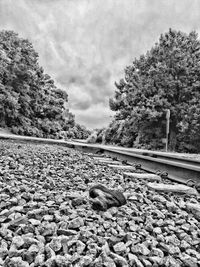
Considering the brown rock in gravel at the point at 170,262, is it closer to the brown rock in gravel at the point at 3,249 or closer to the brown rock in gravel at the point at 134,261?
the brown rock in gravel at the point at 134,261

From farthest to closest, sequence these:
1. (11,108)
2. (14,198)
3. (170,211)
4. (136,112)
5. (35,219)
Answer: (11,108) → (136,112) → (170,211) → (14,198) → (35,219)

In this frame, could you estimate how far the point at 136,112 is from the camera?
16328mm

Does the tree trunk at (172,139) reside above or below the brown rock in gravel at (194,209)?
above

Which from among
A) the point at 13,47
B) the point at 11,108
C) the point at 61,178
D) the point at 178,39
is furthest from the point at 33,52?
the point at 61,178

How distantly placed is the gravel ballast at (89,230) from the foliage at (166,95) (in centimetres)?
1382

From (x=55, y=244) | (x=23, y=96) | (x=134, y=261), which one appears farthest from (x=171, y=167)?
(x=23, y=96)

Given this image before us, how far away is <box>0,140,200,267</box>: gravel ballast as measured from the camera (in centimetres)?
118

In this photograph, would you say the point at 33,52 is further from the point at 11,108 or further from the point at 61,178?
the point at 61,178

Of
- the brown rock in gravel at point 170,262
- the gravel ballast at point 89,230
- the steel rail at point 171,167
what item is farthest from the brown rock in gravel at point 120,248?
the steel rail at point 171,167

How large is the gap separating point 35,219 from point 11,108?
21107 millimetres

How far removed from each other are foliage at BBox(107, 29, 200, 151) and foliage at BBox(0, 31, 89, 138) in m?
9.91

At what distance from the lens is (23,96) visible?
23.9 metres

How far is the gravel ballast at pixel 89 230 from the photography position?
1.18 metres

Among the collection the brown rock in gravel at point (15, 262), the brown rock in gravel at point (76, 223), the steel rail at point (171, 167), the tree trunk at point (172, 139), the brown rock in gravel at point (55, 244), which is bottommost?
the brown rock in gravel at point (15, 262)
